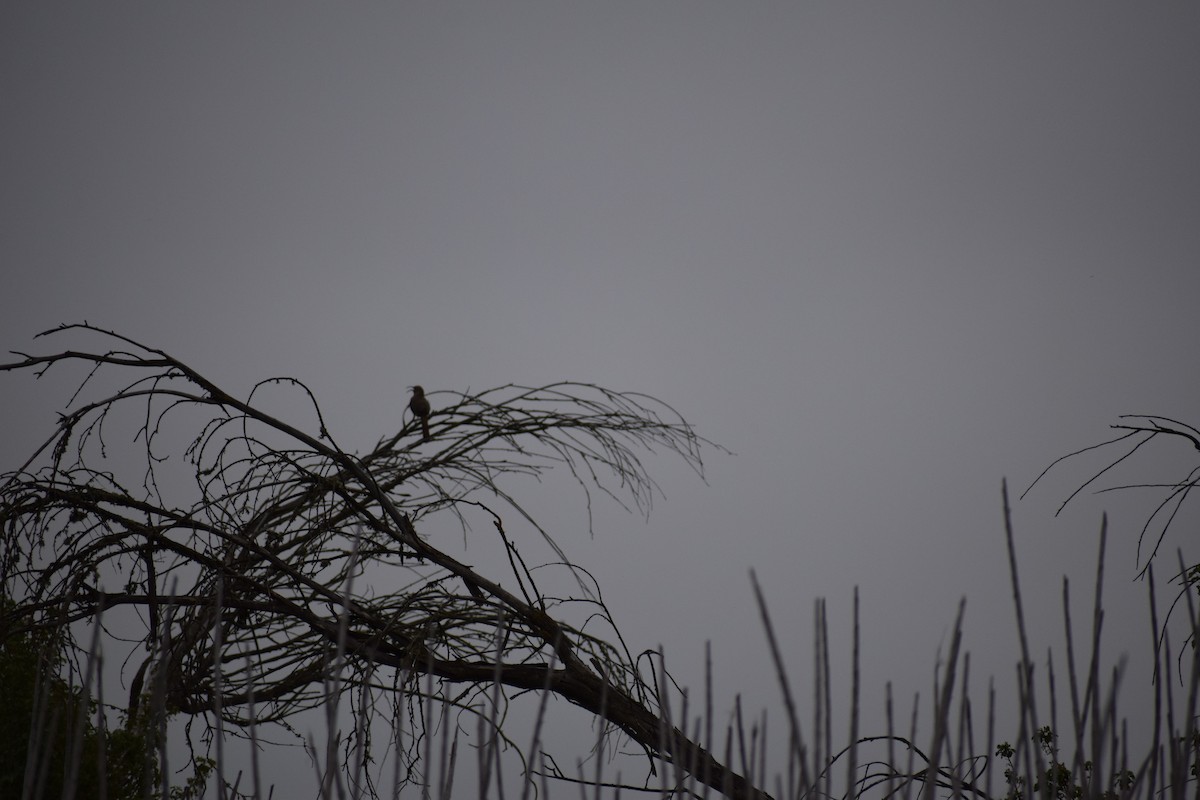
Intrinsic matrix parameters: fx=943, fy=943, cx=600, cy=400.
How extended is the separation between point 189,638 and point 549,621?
2.04 ft

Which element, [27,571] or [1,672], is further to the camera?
[27,571]

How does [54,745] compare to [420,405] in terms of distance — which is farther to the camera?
[420,405]

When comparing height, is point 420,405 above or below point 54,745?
above

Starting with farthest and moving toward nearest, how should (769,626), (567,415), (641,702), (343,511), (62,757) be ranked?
(567,415)
(343,511)
(641,702)
(62,757)
(769,626)

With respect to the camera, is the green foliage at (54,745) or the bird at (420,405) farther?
the bird at (420,405)

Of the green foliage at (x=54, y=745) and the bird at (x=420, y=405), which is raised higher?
the bird at (x=420, y=405)

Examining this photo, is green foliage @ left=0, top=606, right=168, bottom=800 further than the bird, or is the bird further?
the bird

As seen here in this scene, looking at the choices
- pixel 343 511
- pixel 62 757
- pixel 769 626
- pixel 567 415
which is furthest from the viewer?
→ pixel 567 415

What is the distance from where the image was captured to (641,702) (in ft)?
5.16

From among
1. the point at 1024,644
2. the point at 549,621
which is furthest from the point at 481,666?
the point at 1024,644

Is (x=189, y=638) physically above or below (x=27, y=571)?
below

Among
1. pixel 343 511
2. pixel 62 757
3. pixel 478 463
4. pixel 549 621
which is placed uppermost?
pixel 478 463

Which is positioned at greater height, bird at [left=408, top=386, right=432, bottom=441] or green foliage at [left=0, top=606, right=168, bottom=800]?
bird at [left=408, top=386, right=432, bottom=441]

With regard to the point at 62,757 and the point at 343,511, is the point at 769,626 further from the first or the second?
the point at 343,511
